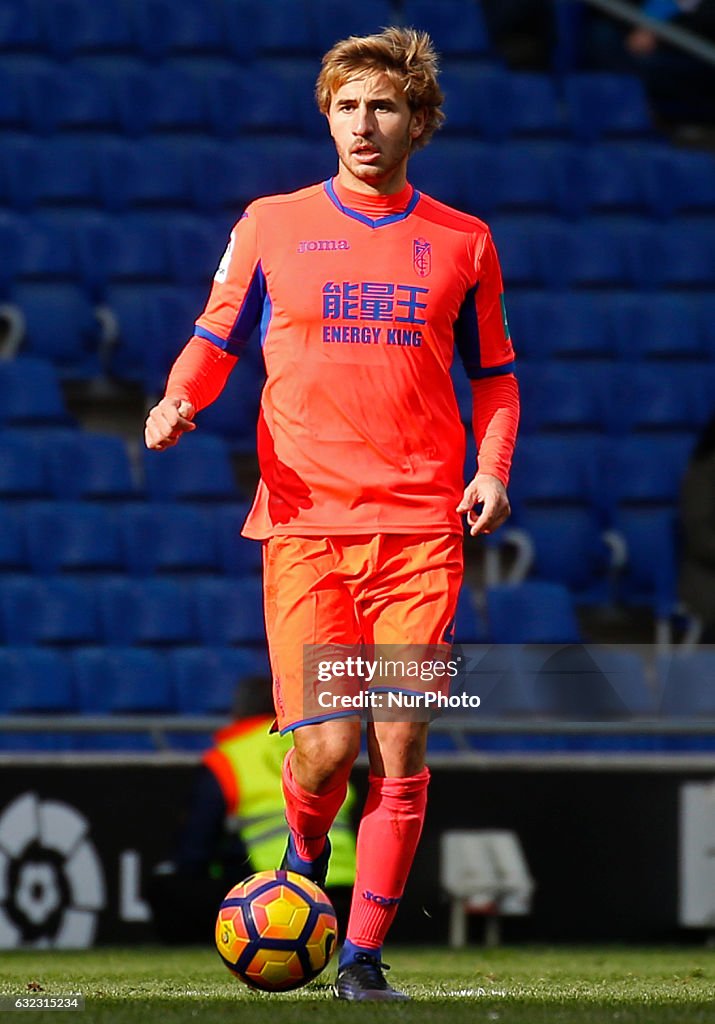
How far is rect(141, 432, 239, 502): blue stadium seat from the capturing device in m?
9.08

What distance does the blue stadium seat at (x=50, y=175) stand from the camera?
1017 centimetres

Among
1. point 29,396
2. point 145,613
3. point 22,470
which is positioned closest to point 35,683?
point 145,613

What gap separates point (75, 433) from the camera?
9031mm

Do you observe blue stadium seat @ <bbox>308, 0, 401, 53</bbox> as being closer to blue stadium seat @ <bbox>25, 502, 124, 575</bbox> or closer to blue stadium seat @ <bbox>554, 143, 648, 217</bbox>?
blue stadium seat @ <bbox>554, 143, 648, 217</bbox>

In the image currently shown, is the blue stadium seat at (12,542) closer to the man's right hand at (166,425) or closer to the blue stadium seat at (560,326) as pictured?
the blue stadium seat at (560,326)

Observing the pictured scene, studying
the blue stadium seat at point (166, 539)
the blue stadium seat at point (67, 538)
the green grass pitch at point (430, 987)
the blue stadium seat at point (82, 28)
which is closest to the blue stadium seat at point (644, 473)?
the blue stadium seat at point (166, 539)

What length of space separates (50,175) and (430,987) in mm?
6771

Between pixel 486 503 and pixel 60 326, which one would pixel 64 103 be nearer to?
pixel 60 326

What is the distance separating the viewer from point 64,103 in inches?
414

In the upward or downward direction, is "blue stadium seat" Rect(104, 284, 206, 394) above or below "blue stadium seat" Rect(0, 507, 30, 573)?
above

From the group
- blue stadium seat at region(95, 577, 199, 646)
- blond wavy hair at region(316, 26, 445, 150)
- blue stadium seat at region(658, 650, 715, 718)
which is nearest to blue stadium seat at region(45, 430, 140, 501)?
blue stadium seat at region(95, 577, 199, 646)

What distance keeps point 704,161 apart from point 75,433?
166 inches

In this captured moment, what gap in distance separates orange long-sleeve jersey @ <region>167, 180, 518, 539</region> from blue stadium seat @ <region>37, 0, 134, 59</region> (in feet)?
22.9

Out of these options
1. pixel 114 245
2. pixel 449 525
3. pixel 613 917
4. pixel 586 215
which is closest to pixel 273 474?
pixel 449 525
